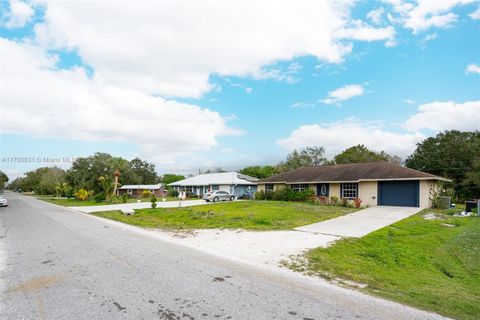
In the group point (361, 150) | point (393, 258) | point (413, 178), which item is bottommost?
point (393, 258)

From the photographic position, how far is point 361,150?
5416 cm

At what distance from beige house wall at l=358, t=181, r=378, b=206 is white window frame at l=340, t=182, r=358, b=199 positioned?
1.35ft

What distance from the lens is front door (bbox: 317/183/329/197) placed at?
29348 millimetres

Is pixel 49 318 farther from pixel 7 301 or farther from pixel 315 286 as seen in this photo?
pixel 315 286

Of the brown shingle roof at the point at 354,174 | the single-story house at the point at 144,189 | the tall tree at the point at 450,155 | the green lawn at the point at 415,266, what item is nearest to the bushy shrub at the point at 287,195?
the brown shingle roof at the point at 354,174

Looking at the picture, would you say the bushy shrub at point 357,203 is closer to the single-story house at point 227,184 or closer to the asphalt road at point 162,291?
the single-story house at point 227,184

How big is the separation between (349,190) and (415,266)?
20.0m

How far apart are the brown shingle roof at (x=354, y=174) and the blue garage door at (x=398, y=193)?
0.71 m

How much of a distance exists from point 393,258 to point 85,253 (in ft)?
29.2

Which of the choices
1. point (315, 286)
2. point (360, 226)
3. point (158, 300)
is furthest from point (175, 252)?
point (360, 226)

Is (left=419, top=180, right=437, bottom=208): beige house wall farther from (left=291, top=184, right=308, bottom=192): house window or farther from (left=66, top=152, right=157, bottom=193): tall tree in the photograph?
(left=66, top=152, right=157, bottom=193): tall tree

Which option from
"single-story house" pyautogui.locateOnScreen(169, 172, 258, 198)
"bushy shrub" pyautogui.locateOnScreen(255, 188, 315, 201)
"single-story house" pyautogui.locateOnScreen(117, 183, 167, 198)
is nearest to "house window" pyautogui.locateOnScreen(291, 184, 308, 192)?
"bushy shrub" pyautogui.locateOnScreen(255, 188, 315, 201)

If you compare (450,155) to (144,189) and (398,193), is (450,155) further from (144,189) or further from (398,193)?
(144,189)

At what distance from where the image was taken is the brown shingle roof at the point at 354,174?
24.7m
